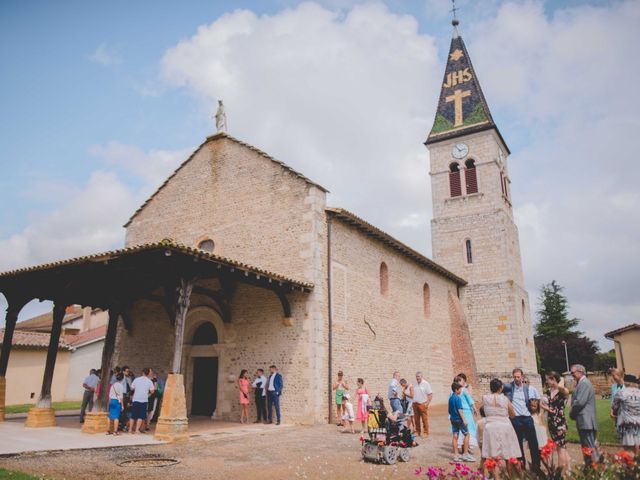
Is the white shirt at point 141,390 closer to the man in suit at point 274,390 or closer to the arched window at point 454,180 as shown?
the man in suit at point 274,390

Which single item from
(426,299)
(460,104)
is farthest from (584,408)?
(460,104)

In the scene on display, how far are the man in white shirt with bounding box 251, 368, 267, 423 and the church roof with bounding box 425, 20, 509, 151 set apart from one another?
21228 mm

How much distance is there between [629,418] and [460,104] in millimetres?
25804

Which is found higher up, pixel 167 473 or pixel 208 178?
pixel 208 178

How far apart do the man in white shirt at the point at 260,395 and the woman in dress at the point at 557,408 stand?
25.1 feet

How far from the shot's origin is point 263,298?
1365 centimetres

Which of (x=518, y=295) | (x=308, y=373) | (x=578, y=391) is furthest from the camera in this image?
(x=518, y=295)

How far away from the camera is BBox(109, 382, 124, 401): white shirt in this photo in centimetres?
1053

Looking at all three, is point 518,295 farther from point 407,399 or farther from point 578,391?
point 578,391

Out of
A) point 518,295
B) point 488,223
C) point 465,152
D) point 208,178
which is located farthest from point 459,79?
point 208,178

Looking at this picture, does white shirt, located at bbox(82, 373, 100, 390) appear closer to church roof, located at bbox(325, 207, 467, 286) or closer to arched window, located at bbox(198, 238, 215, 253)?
arched window, located at bbox(198, 238, 215, 253)

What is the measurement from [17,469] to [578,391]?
8033mm

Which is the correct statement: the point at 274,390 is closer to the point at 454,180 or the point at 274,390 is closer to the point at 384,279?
the point at 384,279

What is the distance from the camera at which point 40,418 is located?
1156 cm
